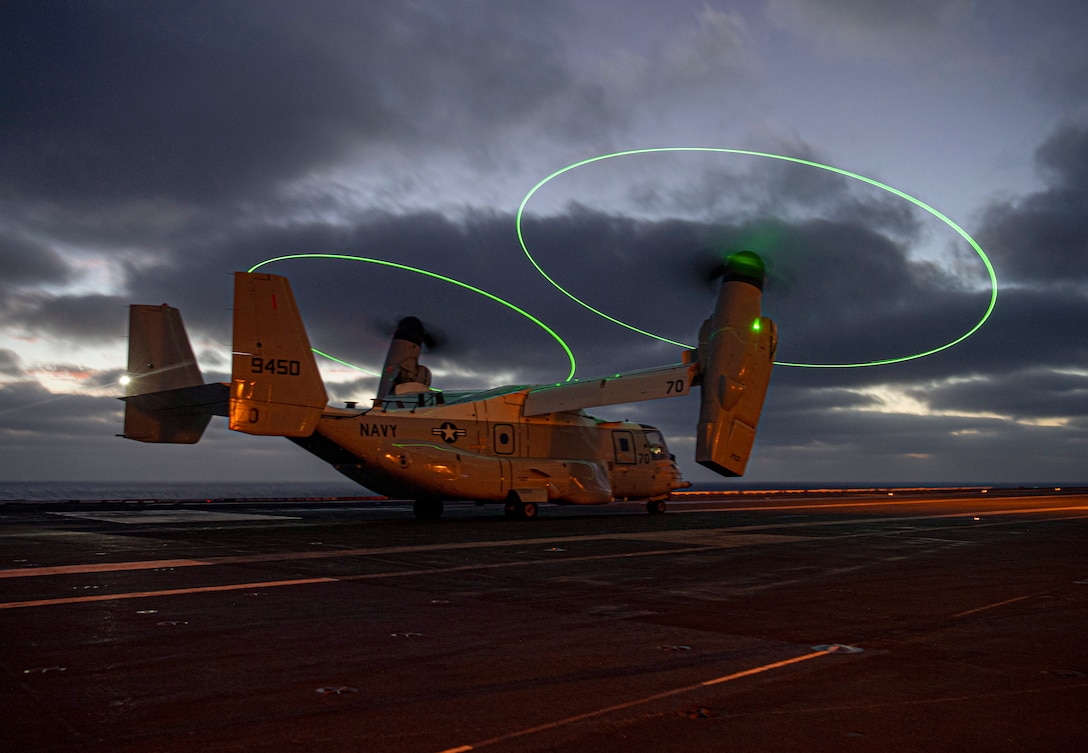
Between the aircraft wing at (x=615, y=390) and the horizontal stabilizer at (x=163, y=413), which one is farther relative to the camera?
the aircraft wing at (x=615, y=390)

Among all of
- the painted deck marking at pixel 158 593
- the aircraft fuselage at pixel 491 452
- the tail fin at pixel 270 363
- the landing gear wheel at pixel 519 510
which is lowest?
the painted deck marking at pixel 158 593

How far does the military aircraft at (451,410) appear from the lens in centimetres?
1995

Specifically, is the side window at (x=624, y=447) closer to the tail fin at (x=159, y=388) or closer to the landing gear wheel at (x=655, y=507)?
the landing gear wheel at (x=655, y=507)

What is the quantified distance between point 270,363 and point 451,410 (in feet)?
24.1

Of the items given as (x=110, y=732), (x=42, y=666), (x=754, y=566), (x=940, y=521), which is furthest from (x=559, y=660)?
(x=940, y=521)

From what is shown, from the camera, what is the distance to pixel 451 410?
26.0 m

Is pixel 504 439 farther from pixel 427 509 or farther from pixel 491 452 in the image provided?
pixel 427 509

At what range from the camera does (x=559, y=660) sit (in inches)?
271

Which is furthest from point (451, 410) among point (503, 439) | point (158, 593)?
point (158, 593)

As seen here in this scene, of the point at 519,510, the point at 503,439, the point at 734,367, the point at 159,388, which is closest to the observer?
the point at 159,388

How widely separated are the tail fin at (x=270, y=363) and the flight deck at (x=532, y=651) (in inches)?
183

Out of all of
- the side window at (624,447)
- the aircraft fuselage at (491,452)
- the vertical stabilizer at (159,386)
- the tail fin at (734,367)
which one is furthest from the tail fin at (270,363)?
the side window at (624,447)

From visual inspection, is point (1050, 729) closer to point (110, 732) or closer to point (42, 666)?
point (110, 732)

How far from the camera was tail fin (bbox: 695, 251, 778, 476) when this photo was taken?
83.0ft
